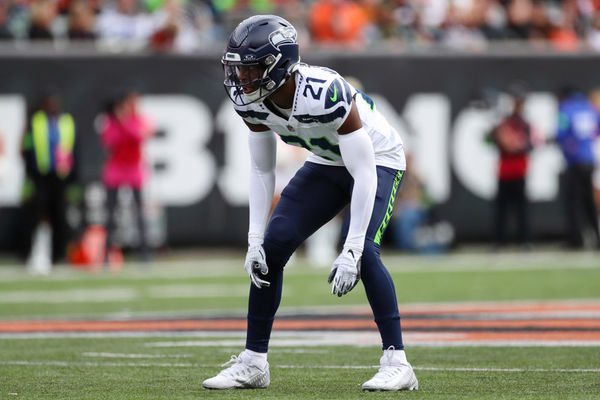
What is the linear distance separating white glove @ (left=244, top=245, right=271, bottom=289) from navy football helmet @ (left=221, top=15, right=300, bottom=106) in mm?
659

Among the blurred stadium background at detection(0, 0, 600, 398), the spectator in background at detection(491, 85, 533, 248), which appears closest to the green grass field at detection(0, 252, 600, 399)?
the blurred stadium background at detection(0, 0, 600, 398)

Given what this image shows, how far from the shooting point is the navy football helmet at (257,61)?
515 centimetres

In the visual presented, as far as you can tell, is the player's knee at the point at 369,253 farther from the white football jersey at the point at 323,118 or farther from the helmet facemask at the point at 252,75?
the helmet facemask at the point at 252,75

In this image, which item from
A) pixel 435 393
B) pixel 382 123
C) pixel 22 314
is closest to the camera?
pixel 435 393

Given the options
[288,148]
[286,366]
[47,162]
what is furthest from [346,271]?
[47,162]

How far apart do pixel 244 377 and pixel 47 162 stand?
8.50 m

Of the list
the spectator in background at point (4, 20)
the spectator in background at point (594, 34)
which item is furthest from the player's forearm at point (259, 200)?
the spectator in background at point (594, 34)

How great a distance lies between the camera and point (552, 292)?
10.5 metres

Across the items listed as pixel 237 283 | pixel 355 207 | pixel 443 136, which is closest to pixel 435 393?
pixel 355 207

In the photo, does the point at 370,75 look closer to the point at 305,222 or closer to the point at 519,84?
the point at 519,84

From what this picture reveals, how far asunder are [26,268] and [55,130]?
1560mm

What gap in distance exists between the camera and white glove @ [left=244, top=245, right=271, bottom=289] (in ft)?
17.5

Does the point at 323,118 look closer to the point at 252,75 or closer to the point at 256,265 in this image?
the point at 252,75

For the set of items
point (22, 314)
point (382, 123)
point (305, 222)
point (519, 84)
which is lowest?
point (22, 314)
